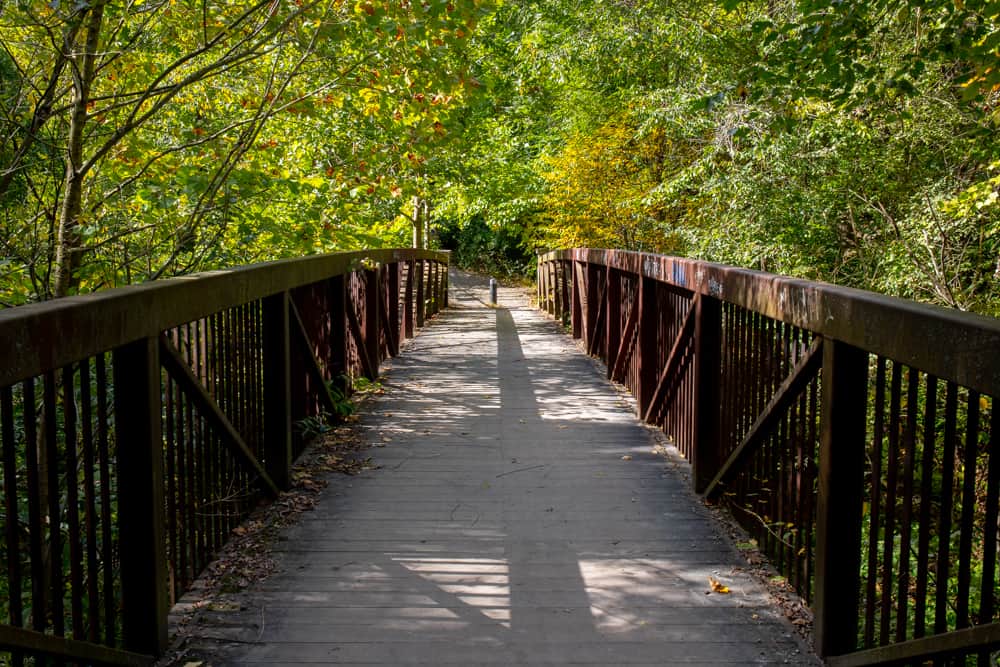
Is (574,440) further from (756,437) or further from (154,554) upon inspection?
(154,554)

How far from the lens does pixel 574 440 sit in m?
6.96

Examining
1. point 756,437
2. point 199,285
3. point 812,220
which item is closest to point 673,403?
point 756,437

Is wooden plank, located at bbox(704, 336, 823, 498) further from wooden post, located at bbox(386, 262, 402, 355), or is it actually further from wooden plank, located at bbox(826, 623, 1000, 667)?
wooden post, located at bbox(386, 262, 402, 355)

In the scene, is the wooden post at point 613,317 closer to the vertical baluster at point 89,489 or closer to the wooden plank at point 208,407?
the wooden plank at point 208,407

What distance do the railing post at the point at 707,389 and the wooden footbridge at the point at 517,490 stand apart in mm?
13

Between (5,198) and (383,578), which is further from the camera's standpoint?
(5,198)

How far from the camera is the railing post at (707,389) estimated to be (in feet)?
17.8

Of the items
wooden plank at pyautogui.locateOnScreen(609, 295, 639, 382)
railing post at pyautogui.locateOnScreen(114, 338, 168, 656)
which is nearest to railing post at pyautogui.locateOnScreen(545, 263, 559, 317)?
wooden plank at pyautogui.locateOnScreen(609, 295, 639, 382)

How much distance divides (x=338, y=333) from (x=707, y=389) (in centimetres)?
345

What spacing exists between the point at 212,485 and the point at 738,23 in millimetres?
14424

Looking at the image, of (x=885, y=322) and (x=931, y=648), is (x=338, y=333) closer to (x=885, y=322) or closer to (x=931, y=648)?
(x=885, y=322)

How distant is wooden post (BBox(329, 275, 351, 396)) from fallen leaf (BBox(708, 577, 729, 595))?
4.07 metres

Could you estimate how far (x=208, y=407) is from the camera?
13.3ft

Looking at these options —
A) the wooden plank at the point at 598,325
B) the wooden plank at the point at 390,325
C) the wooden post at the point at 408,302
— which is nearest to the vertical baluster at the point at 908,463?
the wooden plank at the point at 598,325
